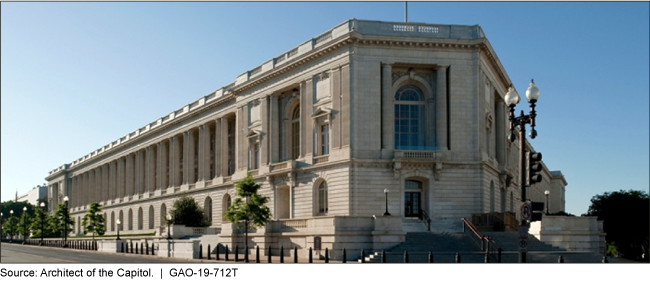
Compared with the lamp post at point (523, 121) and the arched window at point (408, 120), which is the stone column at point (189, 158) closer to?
the arched window at point (408, 120)

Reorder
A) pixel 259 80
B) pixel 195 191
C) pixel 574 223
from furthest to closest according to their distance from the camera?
pixel 195 191
pixel 259 80
pixel 574 223

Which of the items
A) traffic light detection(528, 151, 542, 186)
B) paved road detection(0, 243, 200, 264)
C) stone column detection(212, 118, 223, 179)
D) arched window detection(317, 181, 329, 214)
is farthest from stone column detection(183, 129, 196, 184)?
traffic light detection(528, 151, 542, 186)

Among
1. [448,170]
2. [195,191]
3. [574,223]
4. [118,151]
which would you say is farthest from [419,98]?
[118,151]

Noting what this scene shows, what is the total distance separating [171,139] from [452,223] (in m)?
54.4

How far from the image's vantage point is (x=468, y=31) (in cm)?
5256

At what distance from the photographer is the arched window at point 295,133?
61375 mm

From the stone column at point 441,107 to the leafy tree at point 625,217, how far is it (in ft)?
124

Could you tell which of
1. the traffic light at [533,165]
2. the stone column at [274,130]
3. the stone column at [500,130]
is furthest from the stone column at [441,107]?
the traffic light at [533,165]

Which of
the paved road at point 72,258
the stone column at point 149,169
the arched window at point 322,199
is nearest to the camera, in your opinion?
the paved road at point 72,258

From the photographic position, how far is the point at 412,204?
52.5 metres

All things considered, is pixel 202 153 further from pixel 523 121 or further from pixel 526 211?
pixel 526 211

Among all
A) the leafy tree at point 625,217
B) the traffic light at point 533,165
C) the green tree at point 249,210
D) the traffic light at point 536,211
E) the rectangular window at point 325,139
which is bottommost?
the leafy tree at point 625,217
